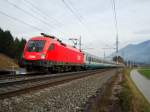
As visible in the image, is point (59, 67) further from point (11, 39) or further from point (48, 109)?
point (11, 39)

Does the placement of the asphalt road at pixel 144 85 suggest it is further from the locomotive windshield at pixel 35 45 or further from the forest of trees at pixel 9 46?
the forest of trees at pixel 9 46

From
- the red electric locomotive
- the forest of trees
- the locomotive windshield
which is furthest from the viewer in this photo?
the forest of trees

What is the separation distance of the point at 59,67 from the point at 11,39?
169 feet

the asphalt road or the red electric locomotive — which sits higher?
the red electric locomotive

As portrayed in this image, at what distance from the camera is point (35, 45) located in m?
25.2

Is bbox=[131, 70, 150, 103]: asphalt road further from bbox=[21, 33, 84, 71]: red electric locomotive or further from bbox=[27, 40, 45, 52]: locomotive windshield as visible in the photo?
bbox=[27, 40, 45, 52]: locomotive windshield

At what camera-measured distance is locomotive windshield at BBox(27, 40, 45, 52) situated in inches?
971

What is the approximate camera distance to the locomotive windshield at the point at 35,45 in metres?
24.7

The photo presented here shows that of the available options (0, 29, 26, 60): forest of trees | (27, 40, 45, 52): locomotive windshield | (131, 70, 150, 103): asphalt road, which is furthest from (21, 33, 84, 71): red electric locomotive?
(0, 29, 26, 60): forest of trees

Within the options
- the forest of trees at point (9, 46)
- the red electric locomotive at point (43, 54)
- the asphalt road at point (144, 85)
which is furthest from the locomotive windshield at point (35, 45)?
the forest of trees at point (9, 46)

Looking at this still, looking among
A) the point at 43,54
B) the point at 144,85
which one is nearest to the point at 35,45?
the point at 43,54

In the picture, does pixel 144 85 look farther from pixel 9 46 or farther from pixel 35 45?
pixel 9 46

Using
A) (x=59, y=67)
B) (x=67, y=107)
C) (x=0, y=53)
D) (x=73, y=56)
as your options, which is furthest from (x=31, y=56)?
(x=0, y=53)

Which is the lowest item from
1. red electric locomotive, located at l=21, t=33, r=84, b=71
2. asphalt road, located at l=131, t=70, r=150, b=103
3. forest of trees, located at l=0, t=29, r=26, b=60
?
asphalt road, located at l=131, t=70, r=150, b=103
